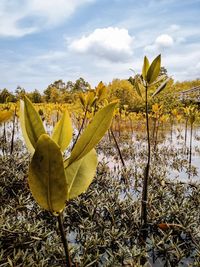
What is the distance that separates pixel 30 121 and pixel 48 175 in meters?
0.13

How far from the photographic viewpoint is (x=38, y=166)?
0.60m

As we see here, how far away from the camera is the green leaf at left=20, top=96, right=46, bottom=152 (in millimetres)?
620

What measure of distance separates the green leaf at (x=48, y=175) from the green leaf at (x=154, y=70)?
107 centimetres

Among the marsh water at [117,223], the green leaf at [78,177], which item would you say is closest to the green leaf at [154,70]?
the green leaf at [78,177]

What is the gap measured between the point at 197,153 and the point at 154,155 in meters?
1.22

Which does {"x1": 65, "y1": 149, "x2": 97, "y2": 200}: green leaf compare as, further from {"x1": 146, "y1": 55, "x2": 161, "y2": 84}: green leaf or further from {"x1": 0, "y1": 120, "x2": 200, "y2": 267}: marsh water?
{"x1": 0, "y1": 120, "x2": 200, "y2": 267}: marsh water

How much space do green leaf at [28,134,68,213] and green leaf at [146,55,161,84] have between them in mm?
1074

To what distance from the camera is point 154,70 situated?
1.60 meters

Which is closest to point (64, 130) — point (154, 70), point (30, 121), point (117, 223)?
point (30, 121)

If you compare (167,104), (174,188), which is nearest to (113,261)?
(174,188)

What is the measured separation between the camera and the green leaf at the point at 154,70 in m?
1.53

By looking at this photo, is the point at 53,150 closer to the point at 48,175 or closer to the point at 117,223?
the point at 48,175

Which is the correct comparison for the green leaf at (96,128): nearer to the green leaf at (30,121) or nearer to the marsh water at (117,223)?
the green leaf at (30,121)

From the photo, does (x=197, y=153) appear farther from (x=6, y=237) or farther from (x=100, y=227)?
(x=6, y=237)
